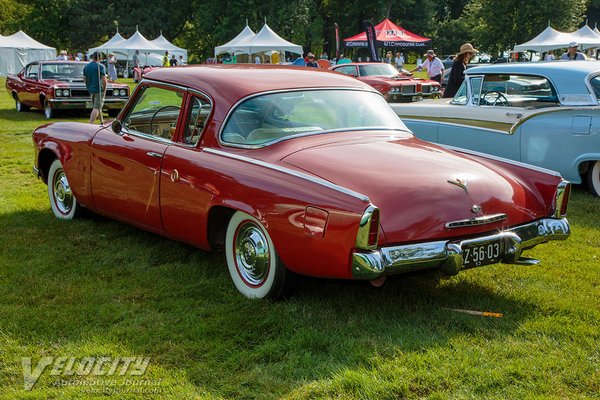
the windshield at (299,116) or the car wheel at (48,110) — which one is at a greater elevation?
the windshield at (299,116)

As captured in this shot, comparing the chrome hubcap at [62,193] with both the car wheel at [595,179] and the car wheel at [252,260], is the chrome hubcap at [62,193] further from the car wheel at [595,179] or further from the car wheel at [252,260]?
the car wheel at [595,179]

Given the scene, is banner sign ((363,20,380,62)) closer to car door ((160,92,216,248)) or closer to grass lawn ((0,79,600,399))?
grass lawn ((0,79,600,399))

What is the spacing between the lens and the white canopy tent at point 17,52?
40.4 metres

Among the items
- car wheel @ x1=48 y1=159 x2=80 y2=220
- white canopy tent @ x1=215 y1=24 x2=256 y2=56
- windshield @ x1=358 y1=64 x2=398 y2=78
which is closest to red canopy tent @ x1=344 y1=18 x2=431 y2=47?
white canopy tent @ x1=215 y1=24 x2=256 y2=56

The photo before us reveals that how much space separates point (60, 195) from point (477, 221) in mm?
4138

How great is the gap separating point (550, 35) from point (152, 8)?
123ft

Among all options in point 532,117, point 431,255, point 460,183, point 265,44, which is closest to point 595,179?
point 532,117

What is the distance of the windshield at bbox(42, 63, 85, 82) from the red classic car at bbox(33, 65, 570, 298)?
11760 mm

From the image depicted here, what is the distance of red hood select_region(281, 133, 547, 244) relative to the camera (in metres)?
4.02

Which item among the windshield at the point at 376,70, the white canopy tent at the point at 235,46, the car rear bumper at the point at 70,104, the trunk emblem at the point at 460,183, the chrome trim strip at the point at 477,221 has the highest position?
the white canopy tent at the point at 235,46

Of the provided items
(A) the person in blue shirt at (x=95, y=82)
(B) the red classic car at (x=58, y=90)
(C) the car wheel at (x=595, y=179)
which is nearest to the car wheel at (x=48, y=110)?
(B) the red classic car at (x=58, y=90)

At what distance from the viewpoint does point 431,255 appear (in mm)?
3980

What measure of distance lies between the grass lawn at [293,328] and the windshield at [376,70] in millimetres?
14162

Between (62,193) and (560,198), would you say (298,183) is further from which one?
(62,193)
